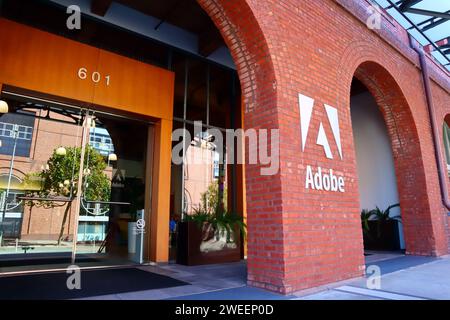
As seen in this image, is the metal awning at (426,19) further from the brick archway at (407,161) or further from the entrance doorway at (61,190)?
the entrance doorway at (61,190)

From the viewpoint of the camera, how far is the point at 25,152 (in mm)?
5781

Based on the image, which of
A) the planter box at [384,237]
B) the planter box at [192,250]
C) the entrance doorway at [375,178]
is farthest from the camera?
the entrance doorway at [375,178]

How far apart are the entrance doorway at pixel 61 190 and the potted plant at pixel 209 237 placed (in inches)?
34.3

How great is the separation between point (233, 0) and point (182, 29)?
382 cm

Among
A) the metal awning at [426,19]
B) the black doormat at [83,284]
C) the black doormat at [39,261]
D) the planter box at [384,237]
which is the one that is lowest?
the black doormat at [83,284]

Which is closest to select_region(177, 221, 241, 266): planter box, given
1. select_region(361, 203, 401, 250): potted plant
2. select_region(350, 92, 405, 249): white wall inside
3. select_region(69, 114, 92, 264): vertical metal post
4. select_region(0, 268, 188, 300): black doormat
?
select_region(0, 268, 188, 300): black doormat

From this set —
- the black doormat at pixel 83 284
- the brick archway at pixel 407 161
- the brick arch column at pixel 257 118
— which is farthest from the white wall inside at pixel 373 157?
the black doormat at pixel 83 284

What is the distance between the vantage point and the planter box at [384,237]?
830cm

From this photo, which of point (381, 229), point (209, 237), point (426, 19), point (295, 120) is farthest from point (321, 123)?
point (426, 19)

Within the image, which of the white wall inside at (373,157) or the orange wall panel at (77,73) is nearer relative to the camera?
the orange wall panel at (77,73)

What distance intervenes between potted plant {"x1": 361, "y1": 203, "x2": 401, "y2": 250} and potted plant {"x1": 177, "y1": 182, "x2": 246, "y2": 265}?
431 centimetres

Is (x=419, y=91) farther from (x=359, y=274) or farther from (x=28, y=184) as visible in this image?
(x=28, y=184)

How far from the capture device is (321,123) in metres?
4.32

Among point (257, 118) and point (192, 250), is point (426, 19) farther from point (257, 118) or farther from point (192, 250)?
point (192, 250)
